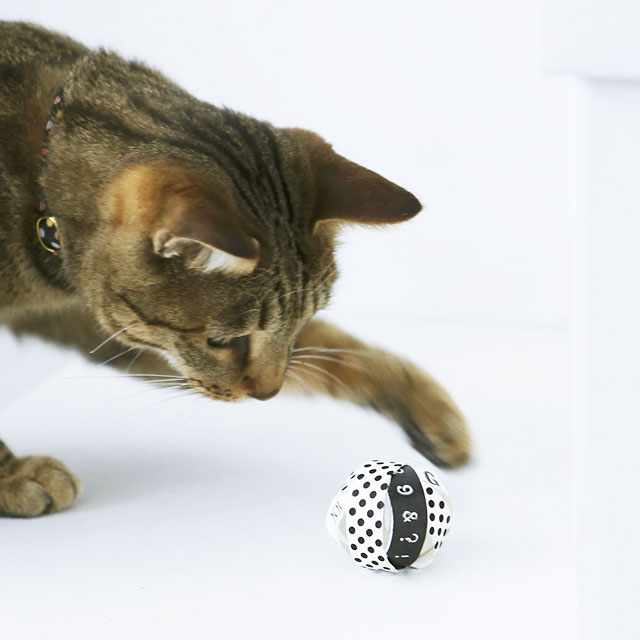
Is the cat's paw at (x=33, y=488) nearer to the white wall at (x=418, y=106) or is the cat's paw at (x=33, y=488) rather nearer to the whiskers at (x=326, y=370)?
the whiskers at (x=326, y=370)

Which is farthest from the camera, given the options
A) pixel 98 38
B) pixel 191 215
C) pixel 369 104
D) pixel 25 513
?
pixel 369 104

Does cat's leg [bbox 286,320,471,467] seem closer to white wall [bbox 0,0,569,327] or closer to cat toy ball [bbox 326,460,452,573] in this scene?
cat toy ball [bbox 326,460,452,573]

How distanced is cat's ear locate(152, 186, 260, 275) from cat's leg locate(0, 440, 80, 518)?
1.33 feet

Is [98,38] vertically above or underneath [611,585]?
above

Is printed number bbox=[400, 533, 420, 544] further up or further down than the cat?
further down

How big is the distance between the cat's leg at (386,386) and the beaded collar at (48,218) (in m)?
0.37

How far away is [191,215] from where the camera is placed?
1024mm

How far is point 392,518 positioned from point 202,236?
387mm

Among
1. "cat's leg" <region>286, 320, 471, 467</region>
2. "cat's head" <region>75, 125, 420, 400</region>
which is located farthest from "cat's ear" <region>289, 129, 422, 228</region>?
"cat's leg" <region>286, 320, 471, 467</region>

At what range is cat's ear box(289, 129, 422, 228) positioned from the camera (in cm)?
121

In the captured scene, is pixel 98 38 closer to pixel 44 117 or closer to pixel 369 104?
pixel 369 104

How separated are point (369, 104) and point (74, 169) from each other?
1003mm

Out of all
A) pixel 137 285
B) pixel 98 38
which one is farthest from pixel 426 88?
pixel 137 285

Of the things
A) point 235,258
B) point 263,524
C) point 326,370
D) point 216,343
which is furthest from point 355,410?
point 235,258
